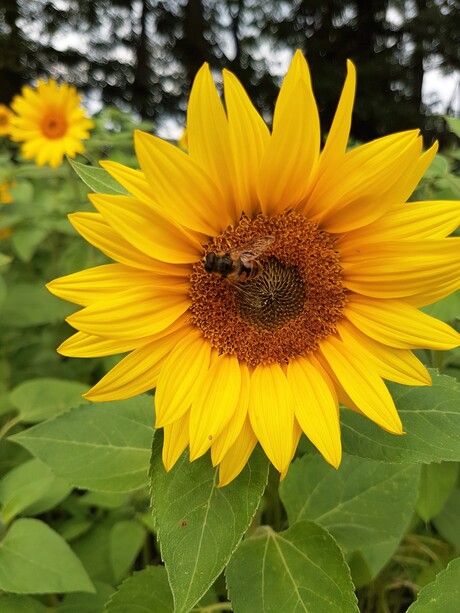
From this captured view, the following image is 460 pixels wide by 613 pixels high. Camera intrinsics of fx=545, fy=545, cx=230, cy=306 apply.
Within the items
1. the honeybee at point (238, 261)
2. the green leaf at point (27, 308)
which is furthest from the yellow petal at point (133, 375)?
the green leaf at point (27, 308)

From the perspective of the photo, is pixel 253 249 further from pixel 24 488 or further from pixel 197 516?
pixel 24 488

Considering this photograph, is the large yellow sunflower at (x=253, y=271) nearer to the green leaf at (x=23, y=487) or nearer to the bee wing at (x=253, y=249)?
the bee wing at (x=253, y=249)

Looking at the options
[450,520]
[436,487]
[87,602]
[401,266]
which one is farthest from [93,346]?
[450,520]

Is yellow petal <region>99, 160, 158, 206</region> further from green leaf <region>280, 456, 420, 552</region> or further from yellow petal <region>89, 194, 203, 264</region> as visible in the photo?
green leaf <region>280, 456, 420, 552</region>

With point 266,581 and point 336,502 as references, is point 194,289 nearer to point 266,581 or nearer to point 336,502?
point 266,581

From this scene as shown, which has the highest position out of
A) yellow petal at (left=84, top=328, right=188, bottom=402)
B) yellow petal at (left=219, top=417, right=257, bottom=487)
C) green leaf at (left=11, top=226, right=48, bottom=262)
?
green leaf at (left=11, top=226, right=48, bottom=262)

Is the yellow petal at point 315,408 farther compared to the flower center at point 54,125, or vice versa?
the flower center at point 54,125

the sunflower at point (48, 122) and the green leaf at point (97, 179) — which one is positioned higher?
the sunflower at point (48, 122)

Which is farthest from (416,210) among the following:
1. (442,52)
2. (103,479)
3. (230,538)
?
(442,52)

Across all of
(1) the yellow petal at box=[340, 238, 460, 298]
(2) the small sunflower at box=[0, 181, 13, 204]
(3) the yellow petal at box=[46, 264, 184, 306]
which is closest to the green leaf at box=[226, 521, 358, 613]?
(1) the yellow petal at box=[340, 238, 460, 298]
